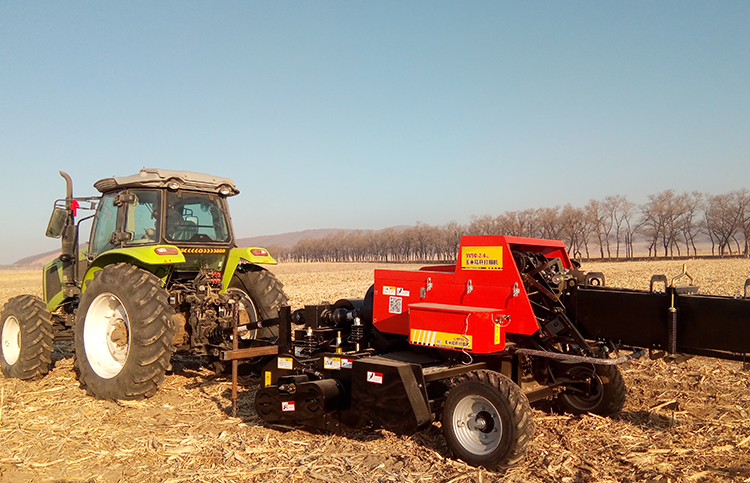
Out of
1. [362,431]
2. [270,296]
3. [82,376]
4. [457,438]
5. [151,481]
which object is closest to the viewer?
[151,481]

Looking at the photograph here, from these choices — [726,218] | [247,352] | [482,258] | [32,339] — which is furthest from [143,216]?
[726,218]

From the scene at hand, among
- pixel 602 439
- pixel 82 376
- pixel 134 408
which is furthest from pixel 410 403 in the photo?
pixel 82 376

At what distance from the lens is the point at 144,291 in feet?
20.6

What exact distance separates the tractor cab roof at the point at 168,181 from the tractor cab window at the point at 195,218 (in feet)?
0.47

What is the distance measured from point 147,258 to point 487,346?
165 inches

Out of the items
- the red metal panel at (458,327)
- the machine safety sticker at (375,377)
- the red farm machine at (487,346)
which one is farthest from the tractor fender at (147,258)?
the red metal panel at (458,327)

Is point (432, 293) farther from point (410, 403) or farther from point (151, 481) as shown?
point (151, 481)

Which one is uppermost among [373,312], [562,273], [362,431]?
[562,273]

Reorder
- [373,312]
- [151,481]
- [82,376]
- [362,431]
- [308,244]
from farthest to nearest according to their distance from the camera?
[308,244], [82,376], [373,312], [362,431], [151,481]

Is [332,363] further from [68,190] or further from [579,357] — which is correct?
[68,190]

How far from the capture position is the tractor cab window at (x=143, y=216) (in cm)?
722

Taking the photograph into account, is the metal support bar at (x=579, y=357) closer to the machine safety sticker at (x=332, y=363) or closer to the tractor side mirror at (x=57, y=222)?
the machine safety sticker at (x=332, y=363)

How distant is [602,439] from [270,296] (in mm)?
4690

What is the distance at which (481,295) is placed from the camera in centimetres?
507
